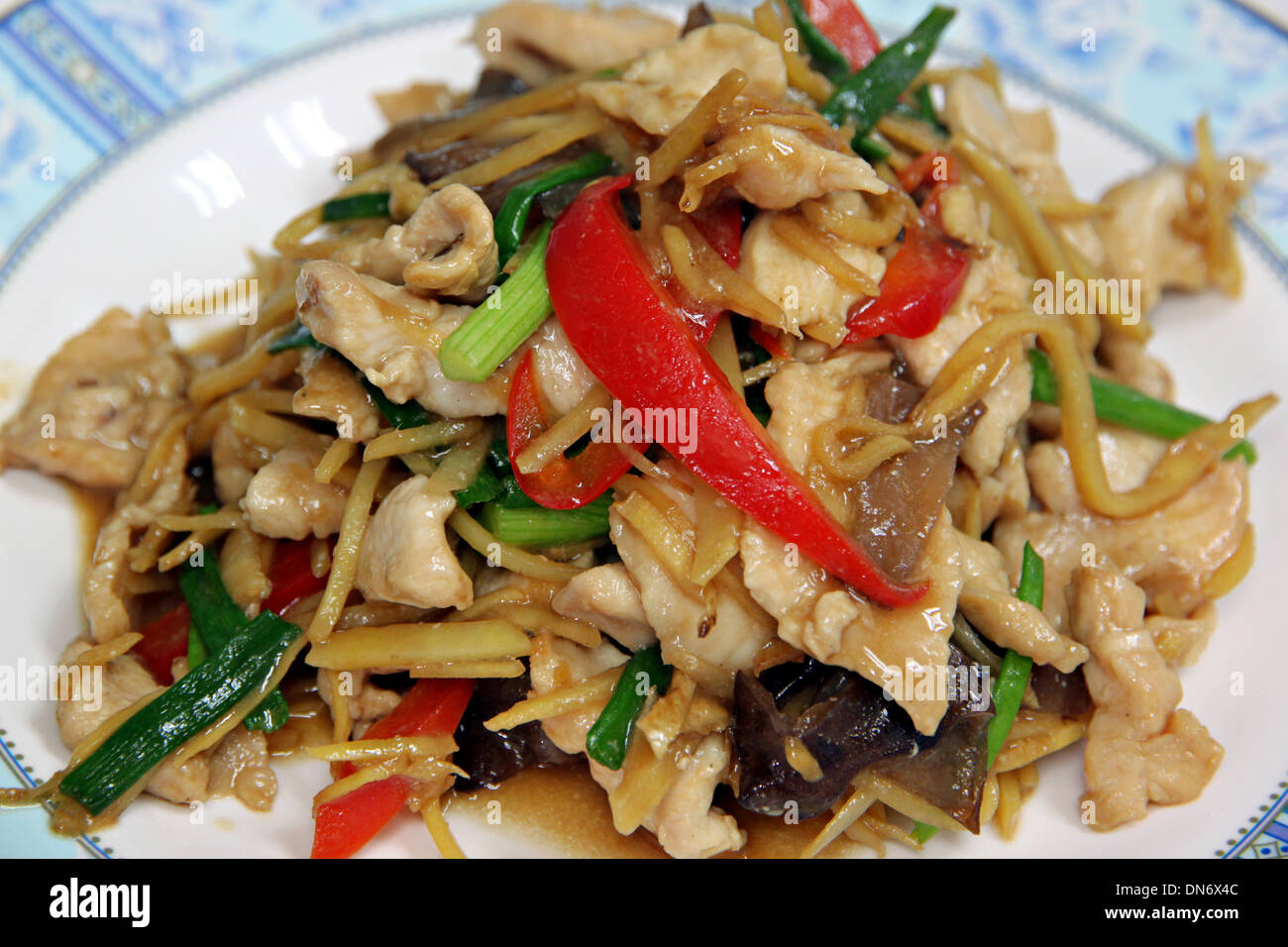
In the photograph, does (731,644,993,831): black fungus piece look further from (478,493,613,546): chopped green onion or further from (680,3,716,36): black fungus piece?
(680,3,716,36): black fungus piece

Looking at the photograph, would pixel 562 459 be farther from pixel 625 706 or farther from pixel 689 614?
pixel 625 706

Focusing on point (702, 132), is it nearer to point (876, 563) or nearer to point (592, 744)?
point (876, 563)

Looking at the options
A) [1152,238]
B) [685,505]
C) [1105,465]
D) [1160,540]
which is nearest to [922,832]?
[685,505]

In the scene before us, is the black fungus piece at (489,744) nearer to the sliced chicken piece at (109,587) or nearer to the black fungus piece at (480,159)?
the sliced chicken piece at (109,587)

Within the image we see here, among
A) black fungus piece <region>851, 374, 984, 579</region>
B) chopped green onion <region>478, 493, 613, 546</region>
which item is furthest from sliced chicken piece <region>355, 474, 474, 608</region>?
black fungus piece <region>851, 374, 984, 579</region>

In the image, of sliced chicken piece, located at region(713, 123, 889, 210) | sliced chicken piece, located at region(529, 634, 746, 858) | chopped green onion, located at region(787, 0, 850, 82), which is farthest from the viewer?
chopped green onion, located at region(787, 0, 850, 82)

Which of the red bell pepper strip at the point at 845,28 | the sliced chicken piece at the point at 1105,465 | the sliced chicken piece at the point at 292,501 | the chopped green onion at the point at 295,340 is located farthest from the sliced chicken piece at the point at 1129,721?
the chopped green onion at the point at 295,340

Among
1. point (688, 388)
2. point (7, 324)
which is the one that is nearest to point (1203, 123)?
point (688, 388)

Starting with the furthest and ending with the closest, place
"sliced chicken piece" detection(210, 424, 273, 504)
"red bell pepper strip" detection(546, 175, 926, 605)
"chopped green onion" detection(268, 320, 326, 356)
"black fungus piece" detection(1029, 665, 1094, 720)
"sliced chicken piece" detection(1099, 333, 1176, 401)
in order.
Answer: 1. "sliced chicken piece" detection(1099, 333, 1176, 401)
2. "sliced chicken piece" detection(210, 424, 273, 504)
3. "chopped green onion" detection(268, 320, 326, 356)
4. "black fungus piece" detection(1029, 665, 1094, 720)
5. "red bell pepper strip" detection(546, 175, 926, 605)
